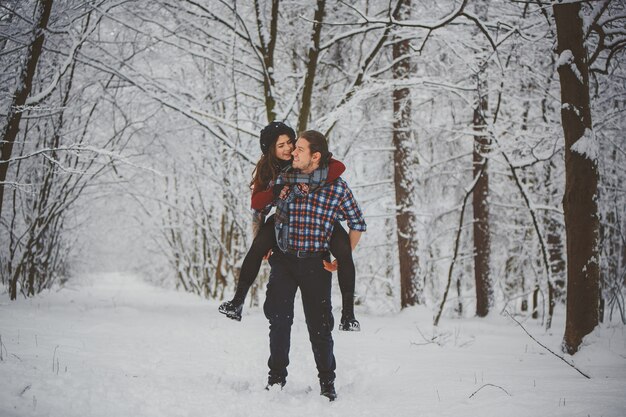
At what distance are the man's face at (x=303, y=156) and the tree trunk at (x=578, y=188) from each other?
7.33 feet

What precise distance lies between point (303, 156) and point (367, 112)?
5723mm

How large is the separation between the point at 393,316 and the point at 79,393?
18.1 ft

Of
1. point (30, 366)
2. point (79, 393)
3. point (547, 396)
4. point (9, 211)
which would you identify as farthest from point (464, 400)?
point (9, 211)

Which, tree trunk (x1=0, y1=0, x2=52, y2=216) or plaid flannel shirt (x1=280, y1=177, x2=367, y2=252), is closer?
plaid flannel shirt (x1=280, y1=177, x2=367, y2=252)

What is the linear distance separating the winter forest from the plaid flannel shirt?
197 centimetres

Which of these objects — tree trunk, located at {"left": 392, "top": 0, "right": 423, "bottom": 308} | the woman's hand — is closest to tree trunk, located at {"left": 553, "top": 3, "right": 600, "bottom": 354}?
the woman's hand

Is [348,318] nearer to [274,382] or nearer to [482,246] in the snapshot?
[274,382]

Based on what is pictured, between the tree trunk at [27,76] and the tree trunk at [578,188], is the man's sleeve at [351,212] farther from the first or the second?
the tree trunk at [27,76]

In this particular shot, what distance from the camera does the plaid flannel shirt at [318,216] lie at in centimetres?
255

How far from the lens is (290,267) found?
264 cm

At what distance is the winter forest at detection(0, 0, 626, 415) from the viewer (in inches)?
141

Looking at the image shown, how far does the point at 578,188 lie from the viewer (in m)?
3.14

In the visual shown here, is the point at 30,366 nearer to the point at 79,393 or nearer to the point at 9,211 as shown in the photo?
the point at 79,393

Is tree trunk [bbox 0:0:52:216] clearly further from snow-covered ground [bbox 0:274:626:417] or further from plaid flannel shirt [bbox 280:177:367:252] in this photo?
plaid flannel shirt [bbox 280:177:367:252]
